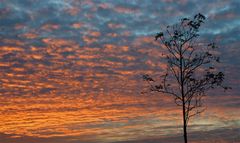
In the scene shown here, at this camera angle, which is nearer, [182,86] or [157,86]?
[182,86]

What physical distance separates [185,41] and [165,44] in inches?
92.3

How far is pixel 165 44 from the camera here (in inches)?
1606

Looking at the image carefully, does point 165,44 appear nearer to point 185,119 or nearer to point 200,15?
point 200,15

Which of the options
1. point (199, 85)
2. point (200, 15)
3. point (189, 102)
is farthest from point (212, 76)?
point (200, 15)

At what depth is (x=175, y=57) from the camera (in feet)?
129

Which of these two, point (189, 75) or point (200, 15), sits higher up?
point (200, 15)

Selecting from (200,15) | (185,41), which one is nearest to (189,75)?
(185,41)

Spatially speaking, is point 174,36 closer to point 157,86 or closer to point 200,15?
point 200,15

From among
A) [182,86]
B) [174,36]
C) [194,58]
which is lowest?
[182,86]

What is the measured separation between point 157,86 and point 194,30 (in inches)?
308

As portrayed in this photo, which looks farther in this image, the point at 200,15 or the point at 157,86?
the point at 157,86

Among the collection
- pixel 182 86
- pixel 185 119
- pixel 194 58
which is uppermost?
pixel 194 58

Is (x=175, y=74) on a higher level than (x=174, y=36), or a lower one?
lower

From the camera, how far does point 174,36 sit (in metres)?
39.8
